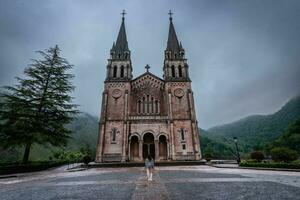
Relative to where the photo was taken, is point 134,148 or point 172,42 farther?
point 172,42

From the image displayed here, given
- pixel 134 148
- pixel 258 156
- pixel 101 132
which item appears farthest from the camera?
pixel 134 148

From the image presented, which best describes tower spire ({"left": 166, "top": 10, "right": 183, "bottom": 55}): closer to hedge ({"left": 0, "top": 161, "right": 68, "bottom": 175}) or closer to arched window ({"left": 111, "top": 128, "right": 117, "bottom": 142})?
arched window ({"left": 111, "top": 128, "right": 117, "bottom": 142})

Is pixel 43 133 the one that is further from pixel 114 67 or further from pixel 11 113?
pixel 114 67

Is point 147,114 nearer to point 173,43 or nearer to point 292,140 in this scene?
point 173,43

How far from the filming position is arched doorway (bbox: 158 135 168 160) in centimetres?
2712

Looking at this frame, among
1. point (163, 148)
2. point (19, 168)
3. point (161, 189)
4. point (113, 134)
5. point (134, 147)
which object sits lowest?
point (161, 189)

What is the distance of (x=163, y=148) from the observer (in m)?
27.7

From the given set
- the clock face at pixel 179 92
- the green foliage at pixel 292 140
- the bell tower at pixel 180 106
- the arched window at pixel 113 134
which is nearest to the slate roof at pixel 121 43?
the bell tower at pixel 180 106

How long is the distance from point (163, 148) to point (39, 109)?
18.2 metres

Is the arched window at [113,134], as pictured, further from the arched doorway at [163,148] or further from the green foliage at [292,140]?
the green foliage at [292,140]

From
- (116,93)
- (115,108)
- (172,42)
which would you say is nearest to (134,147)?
(115,108)

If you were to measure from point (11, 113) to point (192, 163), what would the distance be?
20.7m

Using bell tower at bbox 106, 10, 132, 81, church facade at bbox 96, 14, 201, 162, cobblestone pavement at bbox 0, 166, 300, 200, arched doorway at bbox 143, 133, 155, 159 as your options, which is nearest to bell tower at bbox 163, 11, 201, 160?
church facade at bbox 96, 14, 201, 162

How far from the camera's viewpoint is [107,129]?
88.5 ft
